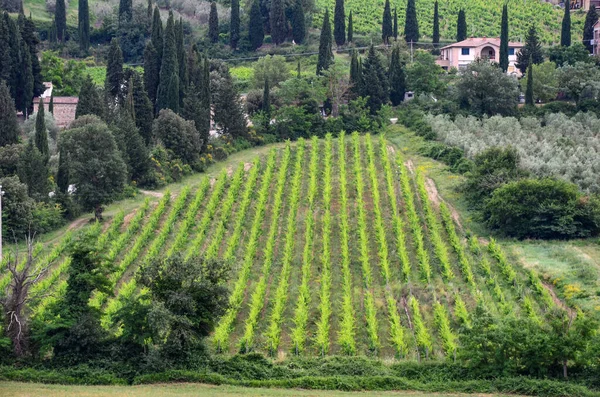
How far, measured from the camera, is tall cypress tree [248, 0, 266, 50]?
10056cm

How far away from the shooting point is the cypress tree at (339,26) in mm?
98500

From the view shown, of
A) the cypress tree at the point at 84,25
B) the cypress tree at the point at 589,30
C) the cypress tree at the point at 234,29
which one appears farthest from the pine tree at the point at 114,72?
the cypress tree at the point at 589,30

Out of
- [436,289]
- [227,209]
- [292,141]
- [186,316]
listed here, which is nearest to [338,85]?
[292,141]

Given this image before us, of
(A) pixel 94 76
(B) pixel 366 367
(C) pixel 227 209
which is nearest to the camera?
(B) pixel 366 367

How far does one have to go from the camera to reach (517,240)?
52062 mm

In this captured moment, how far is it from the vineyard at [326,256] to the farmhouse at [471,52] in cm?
3078

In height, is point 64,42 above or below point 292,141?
above

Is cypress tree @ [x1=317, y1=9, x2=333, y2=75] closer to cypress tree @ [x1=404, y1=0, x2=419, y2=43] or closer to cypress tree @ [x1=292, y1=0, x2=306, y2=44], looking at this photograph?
cypress tree @ [x1=404, y1=0, x2=419, y2=43]

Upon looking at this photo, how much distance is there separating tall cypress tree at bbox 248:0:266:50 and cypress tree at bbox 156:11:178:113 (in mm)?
31003

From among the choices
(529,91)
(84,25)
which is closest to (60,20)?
(84,25)

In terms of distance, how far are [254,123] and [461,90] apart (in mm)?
14373

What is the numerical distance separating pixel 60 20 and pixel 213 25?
45.0 ft

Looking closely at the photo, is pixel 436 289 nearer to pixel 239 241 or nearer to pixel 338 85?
pixel 239 241

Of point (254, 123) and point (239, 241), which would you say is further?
point (254, 123)
